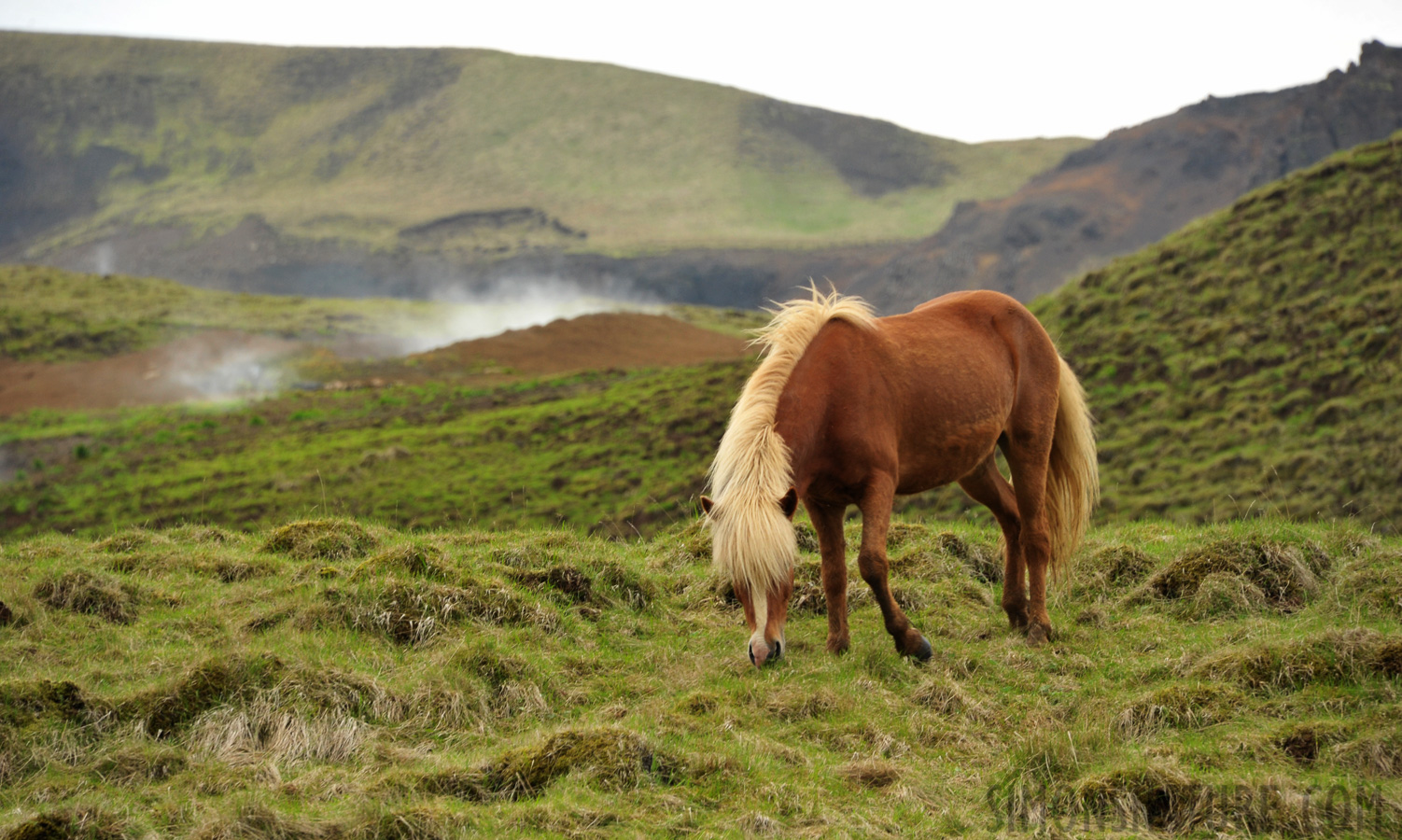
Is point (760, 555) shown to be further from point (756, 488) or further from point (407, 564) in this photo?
point (407, 564)

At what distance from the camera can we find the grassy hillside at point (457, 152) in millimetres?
124562

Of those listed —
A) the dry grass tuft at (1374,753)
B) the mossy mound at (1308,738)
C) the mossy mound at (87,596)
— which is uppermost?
the mossy mound at (87,596)

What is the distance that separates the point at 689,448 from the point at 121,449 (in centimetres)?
2028

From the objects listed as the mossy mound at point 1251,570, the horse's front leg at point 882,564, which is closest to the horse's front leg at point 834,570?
the horse's front leg at point 882,564

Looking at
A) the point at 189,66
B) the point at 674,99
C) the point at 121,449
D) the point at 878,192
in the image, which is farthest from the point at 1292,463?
the point at 189,66

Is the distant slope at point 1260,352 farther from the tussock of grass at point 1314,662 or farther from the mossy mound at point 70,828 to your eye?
the mossy mound at point 70,828

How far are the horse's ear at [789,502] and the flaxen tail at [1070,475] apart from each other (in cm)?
293

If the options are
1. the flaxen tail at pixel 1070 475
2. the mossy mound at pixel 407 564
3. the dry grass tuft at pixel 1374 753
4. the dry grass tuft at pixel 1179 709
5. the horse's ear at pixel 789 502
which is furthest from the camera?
the flaxen tail at pixel 1070 475

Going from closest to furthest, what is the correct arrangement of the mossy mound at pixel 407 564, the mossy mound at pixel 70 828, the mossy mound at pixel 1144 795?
1. the mossy mound at pixel 70 828
2. the mossy mound at pixel 1144 795
3. the mossy mound at pixel 407 564

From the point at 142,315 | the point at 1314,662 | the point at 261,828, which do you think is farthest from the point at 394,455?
the point at 142,315

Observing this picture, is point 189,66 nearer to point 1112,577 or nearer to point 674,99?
point 674,99

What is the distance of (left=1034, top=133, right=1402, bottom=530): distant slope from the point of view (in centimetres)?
2175

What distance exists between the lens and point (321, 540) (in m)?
8.30

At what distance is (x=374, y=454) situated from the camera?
32719 mm
